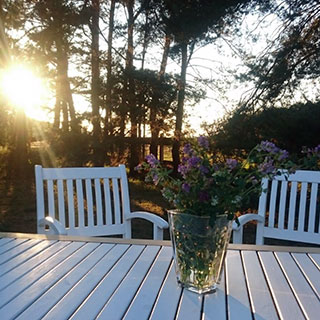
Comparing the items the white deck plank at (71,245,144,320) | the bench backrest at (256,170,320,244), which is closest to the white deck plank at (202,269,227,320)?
the white deck plank at (71,245,144,320)

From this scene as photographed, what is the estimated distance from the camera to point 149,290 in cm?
94

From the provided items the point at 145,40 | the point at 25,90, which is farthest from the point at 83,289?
the point at 25,90

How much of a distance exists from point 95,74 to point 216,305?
24.1 feet

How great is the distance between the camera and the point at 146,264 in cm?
113

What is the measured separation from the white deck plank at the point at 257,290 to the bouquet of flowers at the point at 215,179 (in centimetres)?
22

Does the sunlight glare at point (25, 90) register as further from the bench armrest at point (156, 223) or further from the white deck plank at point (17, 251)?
the white deck plank at point (17, 251)

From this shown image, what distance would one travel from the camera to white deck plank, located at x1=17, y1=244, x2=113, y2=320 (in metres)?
0.81

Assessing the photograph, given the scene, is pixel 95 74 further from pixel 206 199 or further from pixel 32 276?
pixel 206 199

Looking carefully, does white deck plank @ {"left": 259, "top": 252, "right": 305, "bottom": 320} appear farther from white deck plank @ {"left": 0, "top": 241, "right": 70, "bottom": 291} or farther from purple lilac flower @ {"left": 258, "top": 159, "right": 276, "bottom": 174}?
white deck plank @ {"left": 0, "top": 241, "right": 70, "bottom": 291}

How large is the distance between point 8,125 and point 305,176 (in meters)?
7.40

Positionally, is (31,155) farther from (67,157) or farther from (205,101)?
(205,101)

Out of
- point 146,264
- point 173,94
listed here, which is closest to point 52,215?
point 146,264

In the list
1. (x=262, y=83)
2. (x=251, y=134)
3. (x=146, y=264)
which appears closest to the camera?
(x=146, y=264)

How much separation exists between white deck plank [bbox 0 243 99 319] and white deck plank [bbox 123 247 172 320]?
244mm
